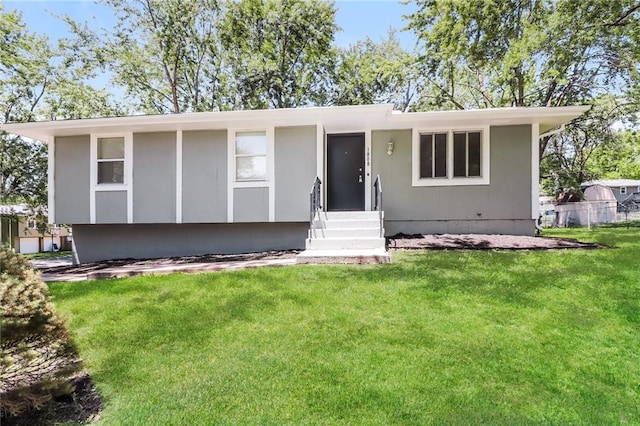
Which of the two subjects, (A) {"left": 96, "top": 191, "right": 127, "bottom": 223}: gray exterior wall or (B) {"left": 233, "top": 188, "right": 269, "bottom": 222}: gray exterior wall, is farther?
(A) {"left": 96, "top": 191, "right": 127, "bottom": 223}: gray exterior wall

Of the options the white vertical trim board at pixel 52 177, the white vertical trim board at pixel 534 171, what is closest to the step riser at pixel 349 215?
the white vertical trim board at pixel 534 171

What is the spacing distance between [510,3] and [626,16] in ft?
9.29

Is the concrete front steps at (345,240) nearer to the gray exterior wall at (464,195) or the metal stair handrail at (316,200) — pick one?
the metal stair handrail at (316,200)

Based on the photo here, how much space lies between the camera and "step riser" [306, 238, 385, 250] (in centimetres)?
664


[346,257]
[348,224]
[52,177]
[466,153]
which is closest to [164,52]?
[52,177]

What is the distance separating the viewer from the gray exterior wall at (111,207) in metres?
8.71

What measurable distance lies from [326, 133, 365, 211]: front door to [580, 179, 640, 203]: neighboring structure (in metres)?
20.3

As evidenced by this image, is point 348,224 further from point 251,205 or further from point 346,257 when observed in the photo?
point 251,205

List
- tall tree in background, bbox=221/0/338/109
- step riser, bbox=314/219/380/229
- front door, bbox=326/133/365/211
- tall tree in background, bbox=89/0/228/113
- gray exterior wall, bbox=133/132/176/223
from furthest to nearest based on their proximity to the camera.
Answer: tall tree in background, bbox=221/0/338/109, tall tree in background, bbox=89/0/228/113, front door, bbox=326/133/365/211, gray exterior wall, bbox=133/132/176/223, step riser, bbox=314/219/380/229

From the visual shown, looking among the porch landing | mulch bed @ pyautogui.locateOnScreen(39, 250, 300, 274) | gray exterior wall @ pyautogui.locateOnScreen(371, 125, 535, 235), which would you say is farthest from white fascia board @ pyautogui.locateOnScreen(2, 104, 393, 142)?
the porch landing

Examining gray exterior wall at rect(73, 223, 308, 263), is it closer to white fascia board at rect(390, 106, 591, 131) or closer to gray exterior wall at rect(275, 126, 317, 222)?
gray exterior wall at rect(275, 126, 317, 222)

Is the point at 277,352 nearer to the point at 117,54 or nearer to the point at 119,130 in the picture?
the point at 119,130

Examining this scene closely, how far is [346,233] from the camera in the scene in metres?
7.16

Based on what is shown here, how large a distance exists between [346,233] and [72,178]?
706 centimetres
